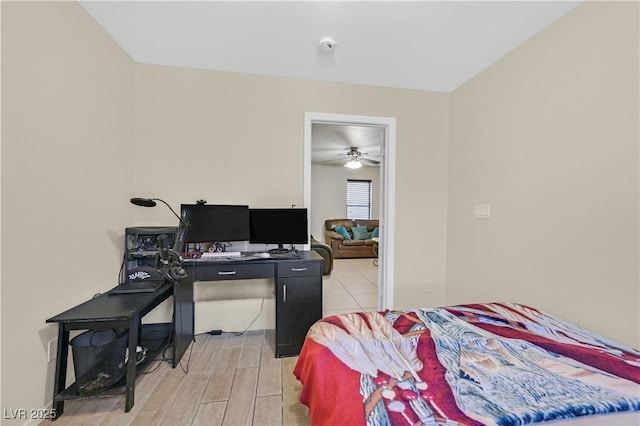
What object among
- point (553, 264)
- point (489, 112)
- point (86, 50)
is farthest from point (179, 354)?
point (489, 112)

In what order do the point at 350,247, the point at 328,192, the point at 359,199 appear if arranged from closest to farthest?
the point at 350,247
the point at 328,192
the point at 359,199

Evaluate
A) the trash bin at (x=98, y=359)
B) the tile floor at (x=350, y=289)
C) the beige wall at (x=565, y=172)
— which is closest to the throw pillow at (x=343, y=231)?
the tile floor at (x=350, y=289)

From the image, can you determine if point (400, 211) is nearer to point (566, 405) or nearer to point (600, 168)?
point (600, 168)

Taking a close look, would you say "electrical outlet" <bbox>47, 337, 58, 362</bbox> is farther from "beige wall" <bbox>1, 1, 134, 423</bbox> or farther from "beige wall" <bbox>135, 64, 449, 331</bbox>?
"beige wall" <bbox>135, 64, 449, 331</bbox>

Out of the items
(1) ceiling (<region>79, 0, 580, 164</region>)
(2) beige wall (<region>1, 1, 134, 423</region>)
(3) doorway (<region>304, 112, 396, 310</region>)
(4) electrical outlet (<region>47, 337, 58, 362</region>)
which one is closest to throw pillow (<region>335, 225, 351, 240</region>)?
(3) doorway (<region>304, 112, 396, 310</region>)

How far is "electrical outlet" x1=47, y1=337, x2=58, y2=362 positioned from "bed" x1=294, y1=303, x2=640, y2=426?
153cm

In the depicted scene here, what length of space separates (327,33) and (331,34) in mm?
33

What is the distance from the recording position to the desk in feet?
7.05

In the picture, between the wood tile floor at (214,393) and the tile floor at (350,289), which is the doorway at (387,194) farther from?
the wood tile floor at (214,393)

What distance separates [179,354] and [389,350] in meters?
1.79

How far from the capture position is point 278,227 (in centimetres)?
246

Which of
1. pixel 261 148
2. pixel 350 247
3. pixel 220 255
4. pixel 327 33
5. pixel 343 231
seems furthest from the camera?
pixel 343 231

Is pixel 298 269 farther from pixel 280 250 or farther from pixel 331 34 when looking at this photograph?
pixel 331 34

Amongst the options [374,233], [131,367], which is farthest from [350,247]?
[131,367]
